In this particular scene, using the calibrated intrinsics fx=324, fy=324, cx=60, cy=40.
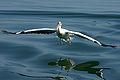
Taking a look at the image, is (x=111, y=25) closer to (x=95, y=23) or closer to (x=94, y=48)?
(x=95, y=23)

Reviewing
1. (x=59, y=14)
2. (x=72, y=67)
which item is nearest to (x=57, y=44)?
(x=72, y=67)

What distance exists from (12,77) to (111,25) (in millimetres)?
14480

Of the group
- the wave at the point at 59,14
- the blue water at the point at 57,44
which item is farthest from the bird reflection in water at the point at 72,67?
the wave at the point at 59,14

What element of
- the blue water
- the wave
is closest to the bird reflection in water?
the blue water

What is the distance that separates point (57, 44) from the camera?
20719 millimetres

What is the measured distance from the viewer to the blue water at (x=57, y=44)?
15.1m

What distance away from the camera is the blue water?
15102mm

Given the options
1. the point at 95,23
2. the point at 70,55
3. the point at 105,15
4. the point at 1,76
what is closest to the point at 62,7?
the point at 105,15

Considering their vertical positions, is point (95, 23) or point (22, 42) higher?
point (95, 23)

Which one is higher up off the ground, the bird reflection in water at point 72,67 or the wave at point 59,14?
the wave at point 59,14

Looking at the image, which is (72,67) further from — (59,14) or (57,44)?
(59,14)

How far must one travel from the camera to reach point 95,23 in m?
27.8

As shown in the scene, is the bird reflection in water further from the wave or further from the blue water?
the wave

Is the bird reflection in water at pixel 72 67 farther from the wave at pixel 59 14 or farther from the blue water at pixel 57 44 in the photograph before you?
the wave at pixel 59 14
